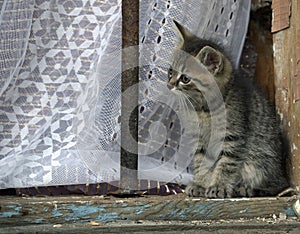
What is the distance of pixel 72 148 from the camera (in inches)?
94.2

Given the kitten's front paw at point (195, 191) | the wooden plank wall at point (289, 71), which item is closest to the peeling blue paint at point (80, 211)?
the kitten's front paw at point (195, 191)

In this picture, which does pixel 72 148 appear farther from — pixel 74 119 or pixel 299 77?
pixel 299 77

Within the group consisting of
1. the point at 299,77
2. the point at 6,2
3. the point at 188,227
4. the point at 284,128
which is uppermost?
the point at 6,2

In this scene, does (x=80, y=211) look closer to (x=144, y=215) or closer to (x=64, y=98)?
(x=144, y=215)

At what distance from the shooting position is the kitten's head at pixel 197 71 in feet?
7.93

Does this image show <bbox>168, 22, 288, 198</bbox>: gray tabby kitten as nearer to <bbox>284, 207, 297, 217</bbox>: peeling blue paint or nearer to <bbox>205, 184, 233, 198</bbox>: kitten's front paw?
<bbox>205, 184, 233, 198</bbox>: kitten's front paw

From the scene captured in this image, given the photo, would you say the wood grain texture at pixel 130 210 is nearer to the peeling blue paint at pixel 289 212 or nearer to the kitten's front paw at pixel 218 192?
the peeling blue paint at pixel 289 212

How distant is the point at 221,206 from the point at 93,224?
0.43 meters

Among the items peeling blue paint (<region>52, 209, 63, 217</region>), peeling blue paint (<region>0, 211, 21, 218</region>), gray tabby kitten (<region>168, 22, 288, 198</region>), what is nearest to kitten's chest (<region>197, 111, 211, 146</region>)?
gray tabby kitten (<region>168, 22, 288, 198</region>)

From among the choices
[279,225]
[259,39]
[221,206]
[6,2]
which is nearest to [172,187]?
[221,206]

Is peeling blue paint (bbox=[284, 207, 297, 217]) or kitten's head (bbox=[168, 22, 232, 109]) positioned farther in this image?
kitten's head (bbox=[168, 22, 232, 109])

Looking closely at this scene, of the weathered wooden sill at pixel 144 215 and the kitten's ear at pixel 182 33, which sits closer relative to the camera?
the weathered wooden sill at pixel 144 215

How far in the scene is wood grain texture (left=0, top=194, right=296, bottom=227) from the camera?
1951 mm

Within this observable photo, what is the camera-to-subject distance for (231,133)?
2.35 m
